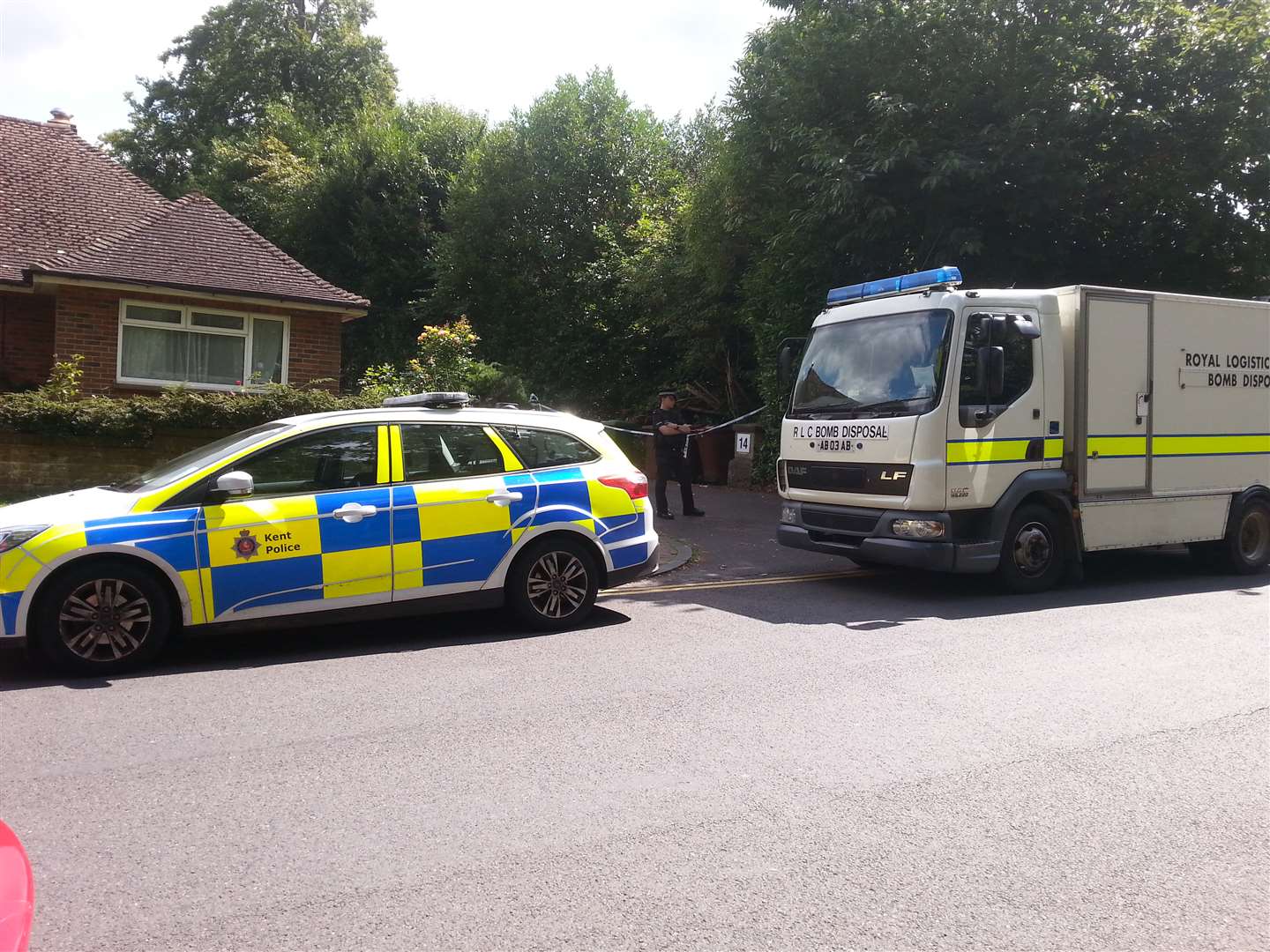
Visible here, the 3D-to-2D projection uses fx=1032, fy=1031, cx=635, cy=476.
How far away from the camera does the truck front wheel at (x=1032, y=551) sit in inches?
359

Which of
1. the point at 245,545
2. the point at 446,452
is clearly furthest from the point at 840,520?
the point at 245,545

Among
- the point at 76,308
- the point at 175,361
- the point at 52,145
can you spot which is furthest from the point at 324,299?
the point at 52,145

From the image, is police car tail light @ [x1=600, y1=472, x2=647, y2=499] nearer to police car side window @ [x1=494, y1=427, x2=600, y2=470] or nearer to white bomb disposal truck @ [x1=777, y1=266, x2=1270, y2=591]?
police car side window @ [x1=494, y1=427, x2=600, y2=470]

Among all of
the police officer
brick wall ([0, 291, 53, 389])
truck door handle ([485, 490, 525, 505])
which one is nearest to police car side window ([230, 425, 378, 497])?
truck door handle ([485, 490, 525, 505])

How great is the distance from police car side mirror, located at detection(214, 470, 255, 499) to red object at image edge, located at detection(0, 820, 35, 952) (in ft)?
13.3

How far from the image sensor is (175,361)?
57.4 ft

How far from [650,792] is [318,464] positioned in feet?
12.0

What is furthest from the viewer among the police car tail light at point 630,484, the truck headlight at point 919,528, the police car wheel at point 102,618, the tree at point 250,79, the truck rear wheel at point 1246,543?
the tree at point 250,79

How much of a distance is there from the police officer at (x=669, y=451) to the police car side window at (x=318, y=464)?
7163mm

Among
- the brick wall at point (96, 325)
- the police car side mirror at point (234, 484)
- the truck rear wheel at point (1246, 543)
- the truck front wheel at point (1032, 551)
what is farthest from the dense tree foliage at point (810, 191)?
the police car side mirror at point (234, 484)

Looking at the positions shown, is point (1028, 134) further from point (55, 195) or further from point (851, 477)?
point (55, 195)

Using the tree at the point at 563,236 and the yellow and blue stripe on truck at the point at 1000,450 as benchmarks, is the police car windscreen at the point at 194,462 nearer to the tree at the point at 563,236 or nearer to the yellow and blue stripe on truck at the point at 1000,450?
the yellow and blue stripe on truck at the point at 1000,450

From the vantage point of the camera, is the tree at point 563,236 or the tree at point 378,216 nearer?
the tree at point 563,236

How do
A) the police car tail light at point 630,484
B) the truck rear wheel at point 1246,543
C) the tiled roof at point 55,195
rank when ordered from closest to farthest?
1. the police car tail light at point 630,484
2. the truck rear wheel at point 1246,543
3. the tiled roof at point 55,195
